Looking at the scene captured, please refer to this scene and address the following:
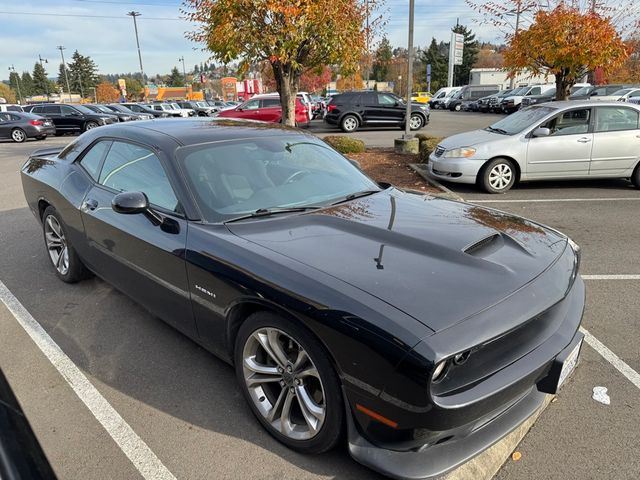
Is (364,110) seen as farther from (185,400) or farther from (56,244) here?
(185,400)

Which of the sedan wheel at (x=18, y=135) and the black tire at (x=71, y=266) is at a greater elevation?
the sedan wheel at (x=18, y=135)

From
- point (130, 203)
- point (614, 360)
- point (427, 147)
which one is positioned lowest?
point (614, 360)

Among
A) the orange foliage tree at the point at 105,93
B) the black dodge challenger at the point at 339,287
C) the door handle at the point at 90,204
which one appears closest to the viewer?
the black dodge challenger at the point at 339,287

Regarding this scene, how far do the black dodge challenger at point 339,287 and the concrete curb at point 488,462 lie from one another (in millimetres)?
269

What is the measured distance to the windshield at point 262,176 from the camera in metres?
2.94

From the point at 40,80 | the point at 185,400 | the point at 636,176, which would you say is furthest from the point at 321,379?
the point at 40,80

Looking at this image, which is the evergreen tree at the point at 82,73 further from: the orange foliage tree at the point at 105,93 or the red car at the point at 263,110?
the red car at the point at 263,110

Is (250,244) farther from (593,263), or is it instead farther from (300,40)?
(300,40)

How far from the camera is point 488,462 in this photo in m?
2.28

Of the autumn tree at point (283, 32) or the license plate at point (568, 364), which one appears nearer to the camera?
the license plate at point (568, 364)

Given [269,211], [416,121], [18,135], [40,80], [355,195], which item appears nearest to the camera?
[269,211]

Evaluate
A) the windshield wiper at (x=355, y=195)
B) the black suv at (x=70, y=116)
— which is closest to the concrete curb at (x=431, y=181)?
the windshield wiper at (x=355, y=195)

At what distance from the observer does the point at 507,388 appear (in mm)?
1970

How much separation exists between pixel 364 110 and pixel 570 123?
13.2 meters
